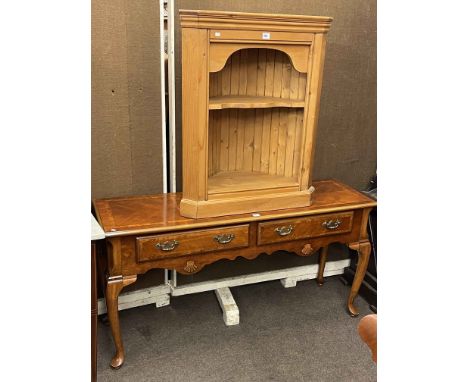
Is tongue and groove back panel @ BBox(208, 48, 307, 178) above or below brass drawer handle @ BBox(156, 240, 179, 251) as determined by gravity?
above

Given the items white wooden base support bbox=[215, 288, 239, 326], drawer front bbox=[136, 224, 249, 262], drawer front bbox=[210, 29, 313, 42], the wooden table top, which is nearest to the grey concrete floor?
white wooden base support bbox=[215, 288, 239, 326]

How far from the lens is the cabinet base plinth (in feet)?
6.10

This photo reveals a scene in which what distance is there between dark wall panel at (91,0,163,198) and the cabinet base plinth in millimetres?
356

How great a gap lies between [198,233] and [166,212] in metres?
0.18

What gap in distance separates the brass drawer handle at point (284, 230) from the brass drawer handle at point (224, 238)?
0.21 metres

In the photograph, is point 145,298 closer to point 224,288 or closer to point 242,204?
point 224,288

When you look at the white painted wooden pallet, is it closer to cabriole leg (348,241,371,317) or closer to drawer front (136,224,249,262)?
cabriole leg (348,241,371,317)

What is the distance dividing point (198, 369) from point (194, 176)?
87 cm

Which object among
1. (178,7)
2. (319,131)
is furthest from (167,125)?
(319,131)

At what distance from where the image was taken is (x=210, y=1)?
194cm

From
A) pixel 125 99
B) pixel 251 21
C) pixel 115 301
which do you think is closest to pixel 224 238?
pixel 115 301

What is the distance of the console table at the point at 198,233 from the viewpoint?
1.76 metres

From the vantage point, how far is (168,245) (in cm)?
179

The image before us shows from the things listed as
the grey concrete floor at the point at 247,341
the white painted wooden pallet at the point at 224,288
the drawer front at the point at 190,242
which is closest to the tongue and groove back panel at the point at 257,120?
the drawer front at the point at 190,242
